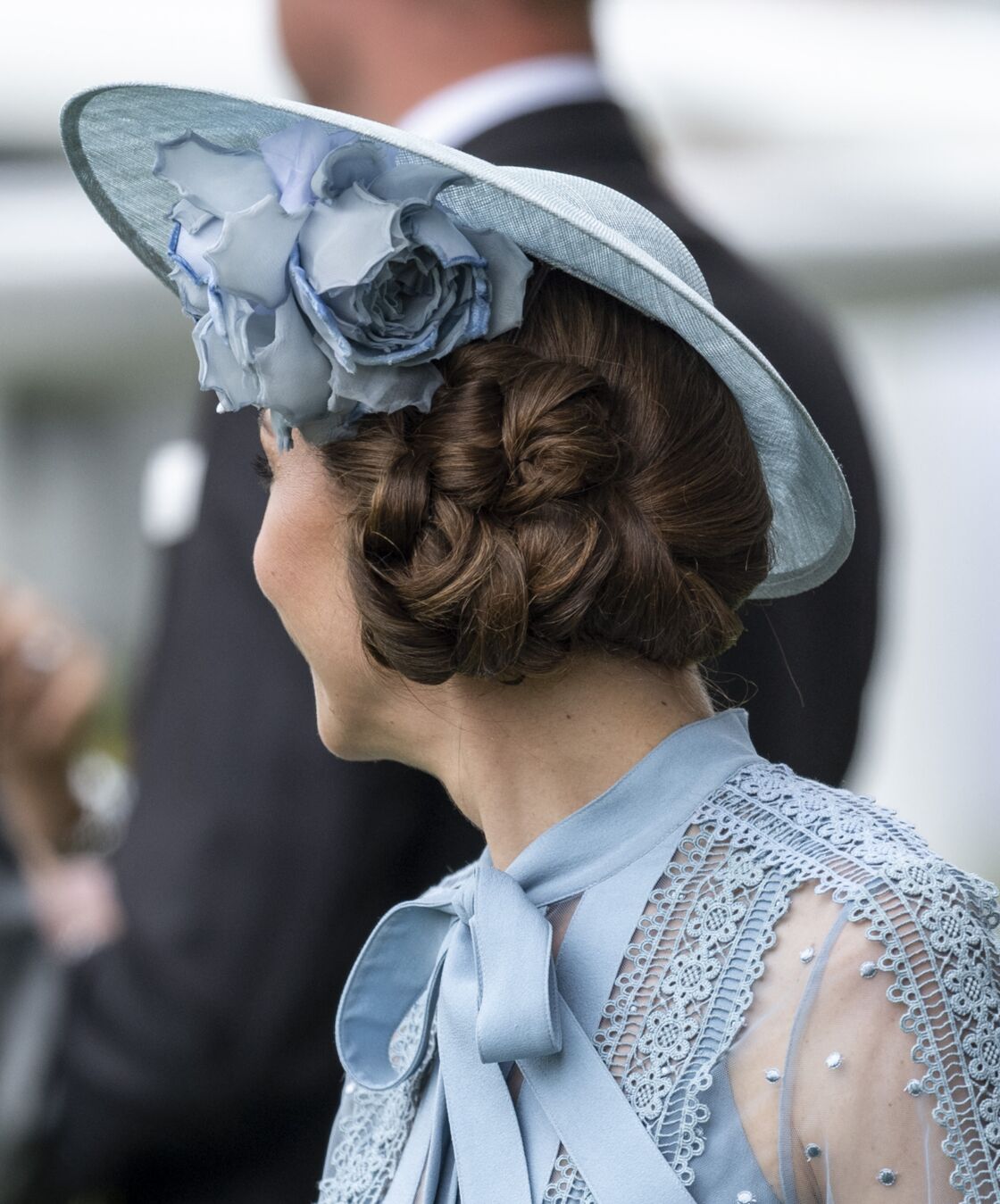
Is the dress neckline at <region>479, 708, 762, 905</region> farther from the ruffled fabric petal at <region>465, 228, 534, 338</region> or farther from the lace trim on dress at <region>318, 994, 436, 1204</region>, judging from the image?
the ruffled fabric petal at <region>465, 228, 534, 338</region>

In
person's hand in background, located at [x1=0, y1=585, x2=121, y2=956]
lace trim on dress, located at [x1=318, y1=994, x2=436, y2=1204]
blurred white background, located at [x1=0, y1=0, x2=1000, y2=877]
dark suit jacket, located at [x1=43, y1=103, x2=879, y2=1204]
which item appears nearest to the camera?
lace trim on dress, located at [x1=318, y1=994, x2=436, y2=1204]

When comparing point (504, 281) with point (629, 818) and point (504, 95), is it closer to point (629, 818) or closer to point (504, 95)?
point (629, 818)

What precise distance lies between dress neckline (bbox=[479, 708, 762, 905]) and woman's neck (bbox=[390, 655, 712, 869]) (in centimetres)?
2

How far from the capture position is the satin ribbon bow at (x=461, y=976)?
105 centimetres

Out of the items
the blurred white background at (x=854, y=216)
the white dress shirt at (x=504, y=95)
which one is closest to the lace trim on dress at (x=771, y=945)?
the white dress shirt at (x=504, y=95)

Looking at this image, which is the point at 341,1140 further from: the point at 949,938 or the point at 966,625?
the point at 966,625

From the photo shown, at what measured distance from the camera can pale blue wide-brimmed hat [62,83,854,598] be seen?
105 cm

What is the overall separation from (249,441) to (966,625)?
4.32 m

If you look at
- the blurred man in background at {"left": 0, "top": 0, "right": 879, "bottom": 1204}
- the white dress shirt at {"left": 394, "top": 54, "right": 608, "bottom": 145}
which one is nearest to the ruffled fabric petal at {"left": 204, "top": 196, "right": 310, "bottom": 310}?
the blurred man in background at {"left": 0, "top": 0, "right": 879, "bottom": 1204}

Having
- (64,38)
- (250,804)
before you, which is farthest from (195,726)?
(64,38)

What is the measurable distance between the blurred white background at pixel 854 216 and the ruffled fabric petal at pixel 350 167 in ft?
13.2

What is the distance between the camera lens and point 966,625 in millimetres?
5738

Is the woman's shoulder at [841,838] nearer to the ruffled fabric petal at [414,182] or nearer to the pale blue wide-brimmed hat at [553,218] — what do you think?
the pale blue wide-brimmed hat at [553,218]

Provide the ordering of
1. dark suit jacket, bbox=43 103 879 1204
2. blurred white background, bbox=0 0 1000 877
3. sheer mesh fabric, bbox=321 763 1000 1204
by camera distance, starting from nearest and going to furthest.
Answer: sheer mesh fabric, bbox=321 763 1000 1204
dark suit jacket, bbox=43 103 879 1204
blurred white background, bbox=0 0 1000 877
